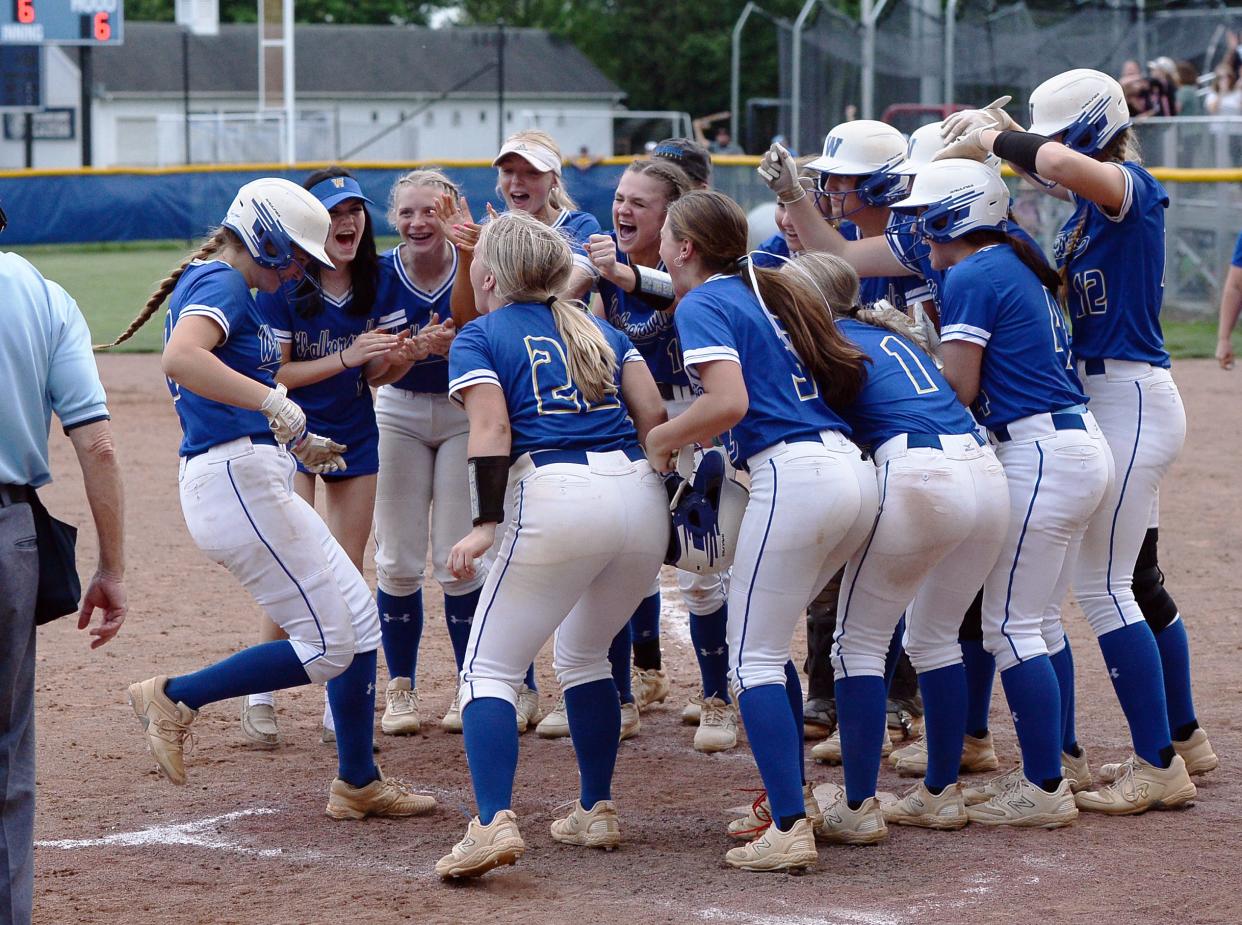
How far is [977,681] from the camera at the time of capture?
16.9 feet

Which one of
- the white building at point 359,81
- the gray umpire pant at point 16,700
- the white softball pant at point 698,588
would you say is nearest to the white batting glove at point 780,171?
the white softball pant at point 698,588

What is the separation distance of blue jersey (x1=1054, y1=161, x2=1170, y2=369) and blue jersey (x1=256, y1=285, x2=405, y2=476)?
2.41 metres

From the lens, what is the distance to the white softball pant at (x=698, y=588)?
5.59 metres

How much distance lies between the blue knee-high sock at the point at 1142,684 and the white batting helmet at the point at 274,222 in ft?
9.00

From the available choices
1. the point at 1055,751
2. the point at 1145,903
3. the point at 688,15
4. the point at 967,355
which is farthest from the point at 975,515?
the point at 688,15

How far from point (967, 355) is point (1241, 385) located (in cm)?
1022

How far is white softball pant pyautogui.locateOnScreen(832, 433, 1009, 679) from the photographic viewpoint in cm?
→ 420

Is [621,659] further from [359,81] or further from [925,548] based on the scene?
[359,81]

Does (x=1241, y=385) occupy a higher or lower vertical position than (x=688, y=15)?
lower

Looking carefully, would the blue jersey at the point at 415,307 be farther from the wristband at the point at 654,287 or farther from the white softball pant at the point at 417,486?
the wristband at the point at 654,287

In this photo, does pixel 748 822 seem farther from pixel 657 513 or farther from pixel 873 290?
pixel 873 290

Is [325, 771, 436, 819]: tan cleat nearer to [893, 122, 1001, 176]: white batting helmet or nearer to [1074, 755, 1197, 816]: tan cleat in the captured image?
[1074, 755, 1197, 816]: tan cleat

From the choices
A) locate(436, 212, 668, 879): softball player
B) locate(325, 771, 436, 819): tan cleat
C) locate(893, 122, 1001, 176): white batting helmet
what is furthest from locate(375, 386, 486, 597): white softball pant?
locate(893, 122, 1001, 176): white batting helmet

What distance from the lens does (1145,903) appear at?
3953mm
